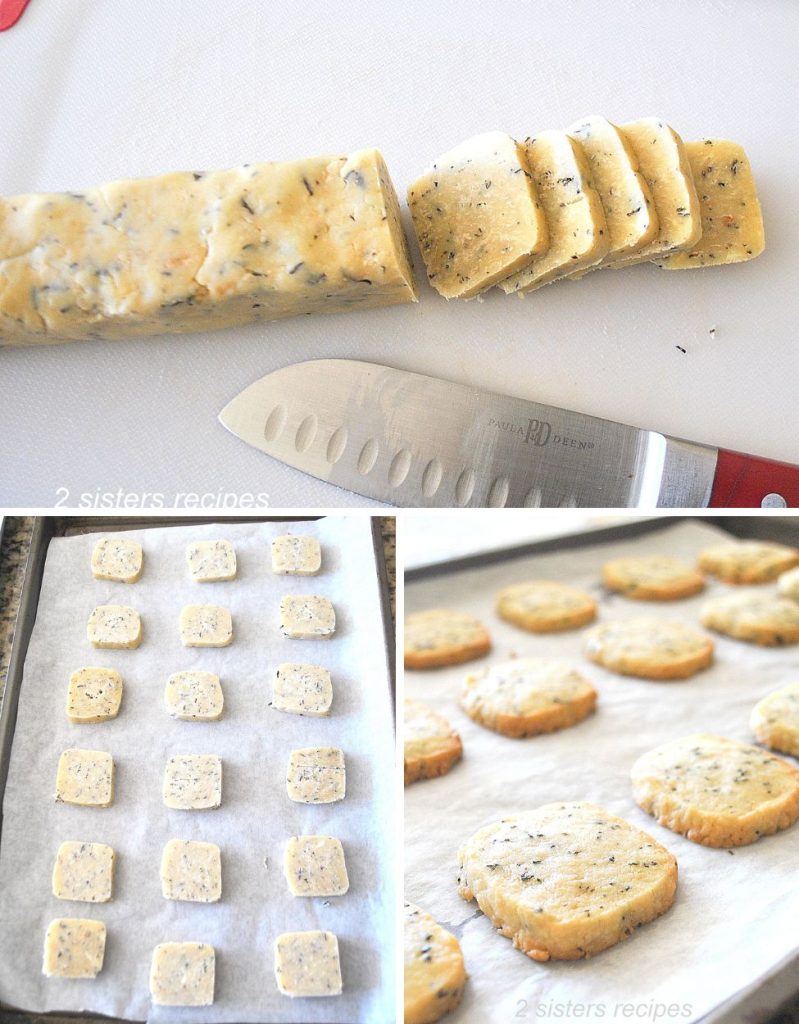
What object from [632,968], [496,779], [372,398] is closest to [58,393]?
[372,398]

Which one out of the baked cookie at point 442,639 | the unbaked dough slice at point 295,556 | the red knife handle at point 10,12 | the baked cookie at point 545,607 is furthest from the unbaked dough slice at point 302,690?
the red knife handle at point 10,12

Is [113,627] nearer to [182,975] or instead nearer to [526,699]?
[182,975]

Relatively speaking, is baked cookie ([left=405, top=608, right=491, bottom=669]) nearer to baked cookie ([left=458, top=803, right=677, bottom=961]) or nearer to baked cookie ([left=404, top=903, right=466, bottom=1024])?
baked cookie ([left=458, top=803, right=677, bottom=961])

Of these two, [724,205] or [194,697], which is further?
[724,205]

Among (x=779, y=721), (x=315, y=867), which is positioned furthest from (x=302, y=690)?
(x=779, y=721)

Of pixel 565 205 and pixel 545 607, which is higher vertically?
pixel 565 205

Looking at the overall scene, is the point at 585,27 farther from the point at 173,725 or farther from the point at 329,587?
the point at 173,725

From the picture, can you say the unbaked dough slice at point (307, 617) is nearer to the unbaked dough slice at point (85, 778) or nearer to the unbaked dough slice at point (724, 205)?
the unbaked dough slice at point (85, 778)
